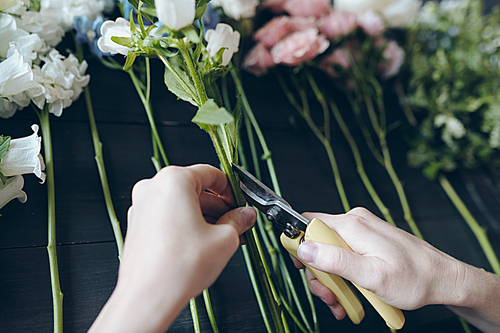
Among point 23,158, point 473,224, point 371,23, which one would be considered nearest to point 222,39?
point 23,158

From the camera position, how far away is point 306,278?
1.93 ft

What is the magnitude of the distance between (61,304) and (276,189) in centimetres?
41

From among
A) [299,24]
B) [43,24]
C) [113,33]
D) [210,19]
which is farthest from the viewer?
[299,24]

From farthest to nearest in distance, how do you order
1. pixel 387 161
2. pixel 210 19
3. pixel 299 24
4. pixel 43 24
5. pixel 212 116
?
1. pixel 387 161
2. pixel 299 24
3. pixel 210 19
4. pixel 43 24
5. pixel 212 116

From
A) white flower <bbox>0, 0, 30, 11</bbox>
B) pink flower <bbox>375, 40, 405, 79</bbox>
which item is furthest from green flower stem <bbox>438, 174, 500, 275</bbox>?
white flower <bbox>0, 0, 30, 11</bbox>

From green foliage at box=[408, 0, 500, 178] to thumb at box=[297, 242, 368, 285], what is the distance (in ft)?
1.97

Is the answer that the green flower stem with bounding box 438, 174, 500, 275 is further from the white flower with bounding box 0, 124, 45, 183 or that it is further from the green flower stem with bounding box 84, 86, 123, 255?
the white flower with bounding box 0, 124, 45, 183

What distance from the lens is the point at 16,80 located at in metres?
0.47

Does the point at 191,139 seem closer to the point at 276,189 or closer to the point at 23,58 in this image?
the point at 276,189

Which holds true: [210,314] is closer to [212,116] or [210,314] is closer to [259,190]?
[259,190]

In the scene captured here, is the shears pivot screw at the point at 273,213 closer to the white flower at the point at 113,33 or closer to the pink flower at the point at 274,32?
the white flower at the point at 113,33

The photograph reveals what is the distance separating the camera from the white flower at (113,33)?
0.44m

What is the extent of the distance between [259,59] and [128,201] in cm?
45

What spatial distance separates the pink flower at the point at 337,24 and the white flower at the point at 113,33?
555 millimetres
